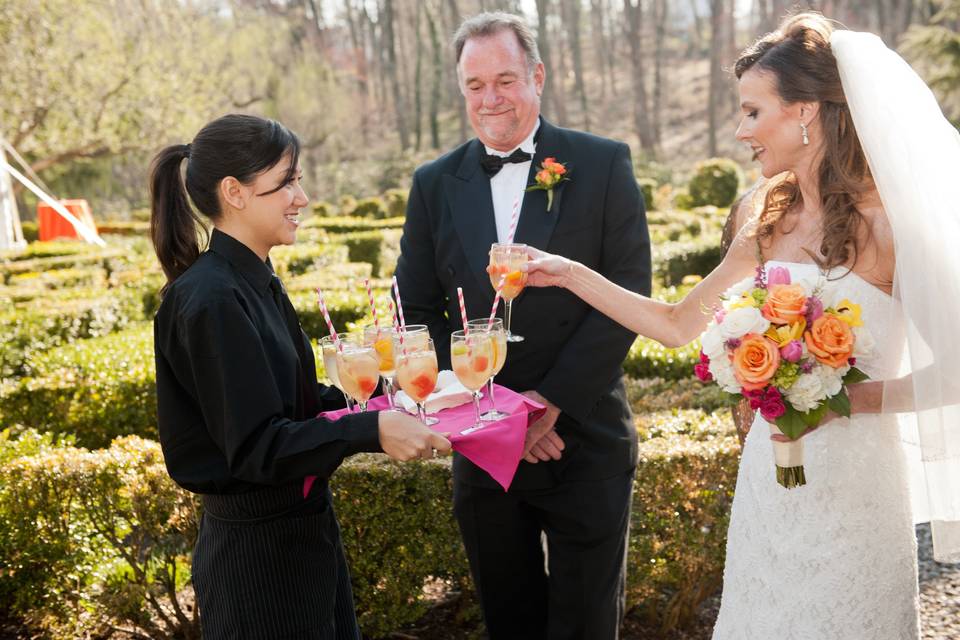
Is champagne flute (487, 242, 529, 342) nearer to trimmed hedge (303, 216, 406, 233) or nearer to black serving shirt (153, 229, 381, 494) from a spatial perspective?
black serving shirt (153, 229, 381, 494)

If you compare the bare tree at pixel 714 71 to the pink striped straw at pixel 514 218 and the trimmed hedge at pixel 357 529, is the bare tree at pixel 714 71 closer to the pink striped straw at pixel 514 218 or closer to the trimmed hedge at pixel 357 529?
the trimmed hedge at pixel 357 529

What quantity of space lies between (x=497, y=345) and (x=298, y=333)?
60 centimetres

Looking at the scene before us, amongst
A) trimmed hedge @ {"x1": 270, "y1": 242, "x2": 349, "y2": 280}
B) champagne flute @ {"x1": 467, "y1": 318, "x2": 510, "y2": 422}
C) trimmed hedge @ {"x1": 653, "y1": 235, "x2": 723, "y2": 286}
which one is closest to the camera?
champagne flute @ {"x1": 467, "y1": 318, "x2": 510, "y2": 422}

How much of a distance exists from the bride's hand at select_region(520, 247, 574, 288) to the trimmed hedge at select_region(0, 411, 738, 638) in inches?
50.2

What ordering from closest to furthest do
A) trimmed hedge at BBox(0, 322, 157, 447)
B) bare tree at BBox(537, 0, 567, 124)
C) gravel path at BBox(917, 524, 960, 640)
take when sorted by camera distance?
gravel path at BBox(917, 524, 960, 640), trimmed hedge at BBox(0, 322, 157, 447), bare tree at BBox(537, 0, 567, 124)

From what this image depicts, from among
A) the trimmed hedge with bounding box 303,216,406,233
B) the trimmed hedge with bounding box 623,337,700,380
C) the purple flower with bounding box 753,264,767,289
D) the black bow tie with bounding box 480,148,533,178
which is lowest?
the trimmed hedge with bounding box 623,337,700,380

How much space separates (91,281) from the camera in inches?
473

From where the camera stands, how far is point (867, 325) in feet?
8.38

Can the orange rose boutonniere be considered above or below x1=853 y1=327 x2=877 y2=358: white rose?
above

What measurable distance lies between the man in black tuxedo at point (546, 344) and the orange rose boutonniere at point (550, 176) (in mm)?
30

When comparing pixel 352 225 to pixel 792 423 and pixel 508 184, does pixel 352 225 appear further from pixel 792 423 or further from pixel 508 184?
pixel 792 423

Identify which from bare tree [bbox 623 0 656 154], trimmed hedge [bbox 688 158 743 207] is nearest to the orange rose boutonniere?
trimmed hedge [bbox 688 158 743 207]

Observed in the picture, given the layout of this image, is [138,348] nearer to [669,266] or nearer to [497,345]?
[497,345]

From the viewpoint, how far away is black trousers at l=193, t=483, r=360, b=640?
242cm
